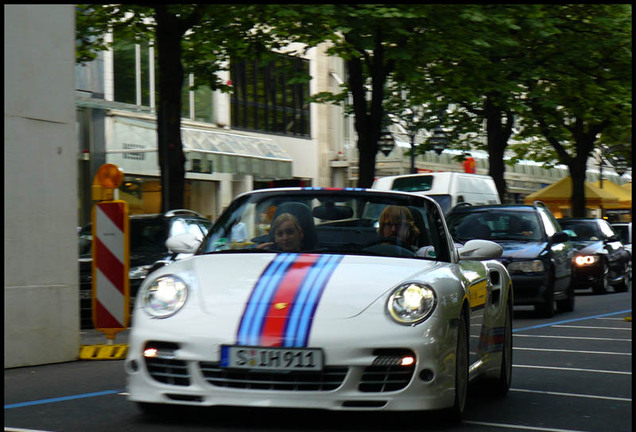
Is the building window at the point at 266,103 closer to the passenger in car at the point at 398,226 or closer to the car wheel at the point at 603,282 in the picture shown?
the car wheel at the point at 603,282

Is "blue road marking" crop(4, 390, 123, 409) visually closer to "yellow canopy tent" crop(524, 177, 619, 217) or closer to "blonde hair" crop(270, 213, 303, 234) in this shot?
"blonde hair" crop(270, 213, 303, 234)

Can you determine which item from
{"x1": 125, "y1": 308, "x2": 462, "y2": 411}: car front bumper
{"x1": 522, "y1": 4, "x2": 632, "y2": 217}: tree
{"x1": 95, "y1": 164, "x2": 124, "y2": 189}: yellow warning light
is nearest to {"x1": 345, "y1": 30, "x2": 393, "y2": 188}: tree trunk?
{"x1": 522, "y1": 4, "x2": 632, "y2": 217}: tree

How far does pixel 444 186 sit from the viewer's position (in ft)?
86.6

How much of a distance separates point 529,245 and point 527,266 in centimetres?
57

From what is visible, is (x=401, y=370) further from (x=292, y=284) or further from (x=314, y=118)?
(x=314, y=118)

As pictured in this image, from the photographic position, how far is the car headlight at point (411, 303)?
21.0 feet

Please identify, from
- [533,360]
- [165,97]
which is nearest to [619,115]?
[165,97]

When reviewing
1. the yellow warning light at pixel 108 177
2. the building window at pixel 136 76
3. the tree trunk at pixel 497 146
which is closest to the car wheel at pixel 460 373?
the yellow warning light at pixel 108 177

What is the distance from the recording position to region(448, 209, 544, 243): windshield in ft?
59.2

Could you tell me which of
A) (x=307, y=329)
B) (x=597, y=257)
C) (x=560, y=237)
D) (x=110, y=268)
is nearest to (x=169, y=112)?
(x=560, y=237)

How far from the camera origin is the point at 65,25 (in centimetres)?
1052

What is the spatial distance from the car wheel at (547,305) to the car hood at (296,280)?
404 inches

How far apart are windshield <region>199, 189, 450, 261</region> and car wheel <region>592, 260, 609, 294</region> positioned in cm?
1888

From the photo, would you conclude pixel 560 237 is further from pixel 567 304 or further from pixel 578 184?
pixel 578 184
